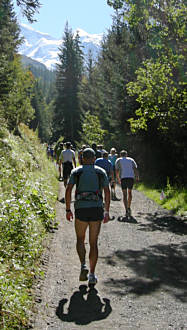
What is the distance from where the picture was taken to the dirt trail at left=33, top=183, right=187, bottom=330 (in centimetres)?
521

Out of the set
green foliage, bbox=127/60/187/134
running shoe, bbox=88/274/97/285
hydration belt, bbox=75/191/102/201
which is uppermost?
green foliage, bbox=127/60/187/134

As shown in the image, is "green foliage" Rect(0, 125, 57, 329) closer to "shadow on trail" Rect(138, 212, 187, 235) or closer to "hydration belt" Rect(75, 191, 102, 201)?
"hydration belt" Rect(75, 191, 102, 201)

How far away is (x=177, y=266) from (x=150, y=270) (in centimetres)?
65

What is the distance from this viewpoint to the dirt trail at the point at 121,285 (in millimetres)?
5211

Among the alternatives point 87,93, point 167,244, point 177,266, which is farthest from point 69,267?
point 87,93

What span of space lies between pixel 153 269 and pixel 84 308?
2284mm

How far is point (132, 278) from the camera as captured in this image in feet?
23.0

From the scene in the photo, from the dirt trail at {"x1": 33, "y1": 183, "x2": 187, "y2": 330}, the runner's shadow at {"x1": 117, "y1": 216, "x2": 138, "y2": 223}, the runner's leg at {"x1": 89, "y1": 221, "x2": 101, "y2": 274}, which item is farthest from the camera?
the runner's shadow at {"x1": 117, "y1": 216, "x2": 138, "y2": 223}

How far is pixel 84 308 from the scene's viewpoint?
5.61m

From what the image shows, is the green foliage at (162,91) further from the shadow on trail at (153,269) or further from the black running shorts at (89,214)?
the black running shorts at (89,214)

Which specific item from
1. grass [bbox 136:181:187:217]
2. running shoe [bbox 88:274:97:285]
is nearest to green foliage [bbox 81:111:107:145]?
grass [bbox 136:181:187:217]

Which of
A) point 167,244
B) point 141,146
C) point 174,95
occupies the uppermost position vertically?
point 174,95

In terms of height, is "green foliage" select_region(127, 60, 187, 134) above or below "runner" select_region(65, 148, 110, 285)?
above

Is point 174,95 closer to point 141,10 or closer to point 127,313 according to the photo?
point 141,10
